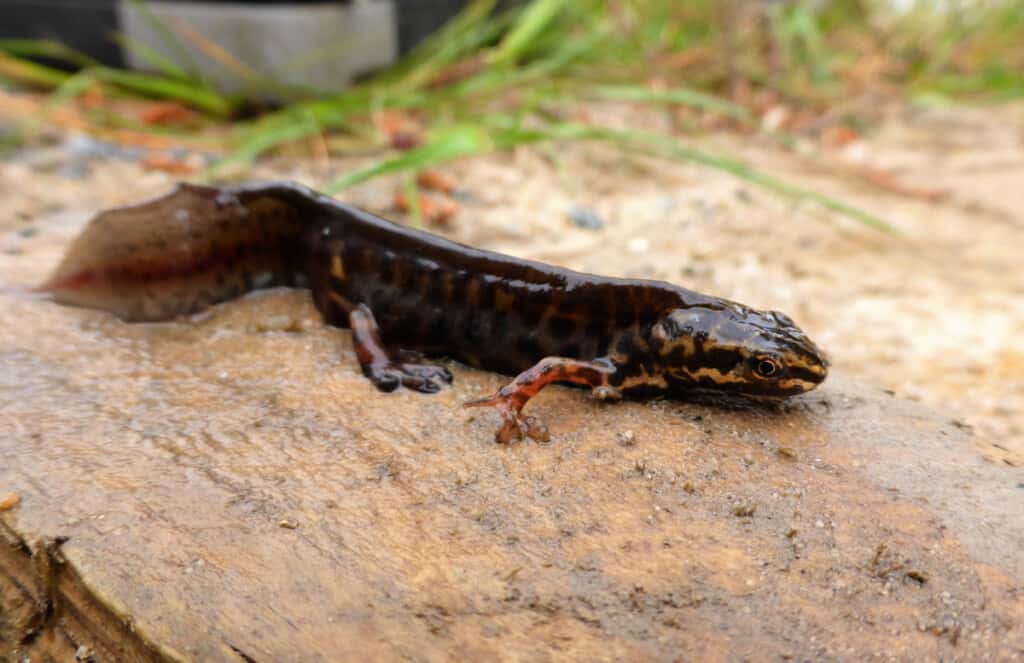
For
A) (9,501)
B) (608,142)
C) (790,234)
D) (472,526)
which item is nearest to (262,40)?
(608,142)

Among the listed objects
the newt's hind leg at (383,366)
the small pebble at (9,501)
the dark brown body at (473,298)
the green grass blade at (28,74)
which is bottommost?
the green grass blade at (28,74)

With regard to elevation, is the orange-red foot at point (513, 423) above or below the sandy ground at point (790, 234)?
above

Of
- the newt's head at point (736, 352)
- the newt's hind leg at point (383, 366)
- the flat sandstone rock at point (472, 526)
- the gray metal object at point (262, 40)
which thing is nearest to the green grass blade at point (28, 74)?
the gray metal object at point (262, 40)

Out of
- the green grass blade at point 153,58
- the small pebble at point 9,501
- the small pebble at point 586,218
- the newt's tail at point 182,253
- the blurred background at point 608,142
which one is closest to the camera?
the small pebble at point 9,501

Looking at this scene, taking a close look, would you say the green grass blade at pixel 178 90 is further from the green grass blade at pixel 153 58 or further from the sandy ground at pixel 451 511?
the sandy ground at pixel 451 511

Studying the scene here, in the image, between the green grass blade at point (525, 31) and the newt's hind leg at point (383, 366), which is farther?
the green grass blade at point (525, 31)

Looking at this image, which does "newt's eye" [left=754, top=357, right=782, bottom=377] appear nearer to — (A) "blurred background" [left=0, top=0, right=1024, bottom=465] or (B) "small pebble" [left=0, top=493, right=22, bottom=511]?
(A) "blurred background" [left=0, top=0, right=1024, bottom=465]

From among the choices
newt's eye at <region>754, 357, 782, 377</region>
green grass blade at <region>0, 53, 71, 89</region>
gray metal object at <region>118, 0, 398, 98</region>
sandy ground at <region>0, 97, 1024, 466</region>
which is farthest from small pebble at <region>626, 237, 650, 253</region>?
green grass blade at <region>0, 53, 71, 89</region>
